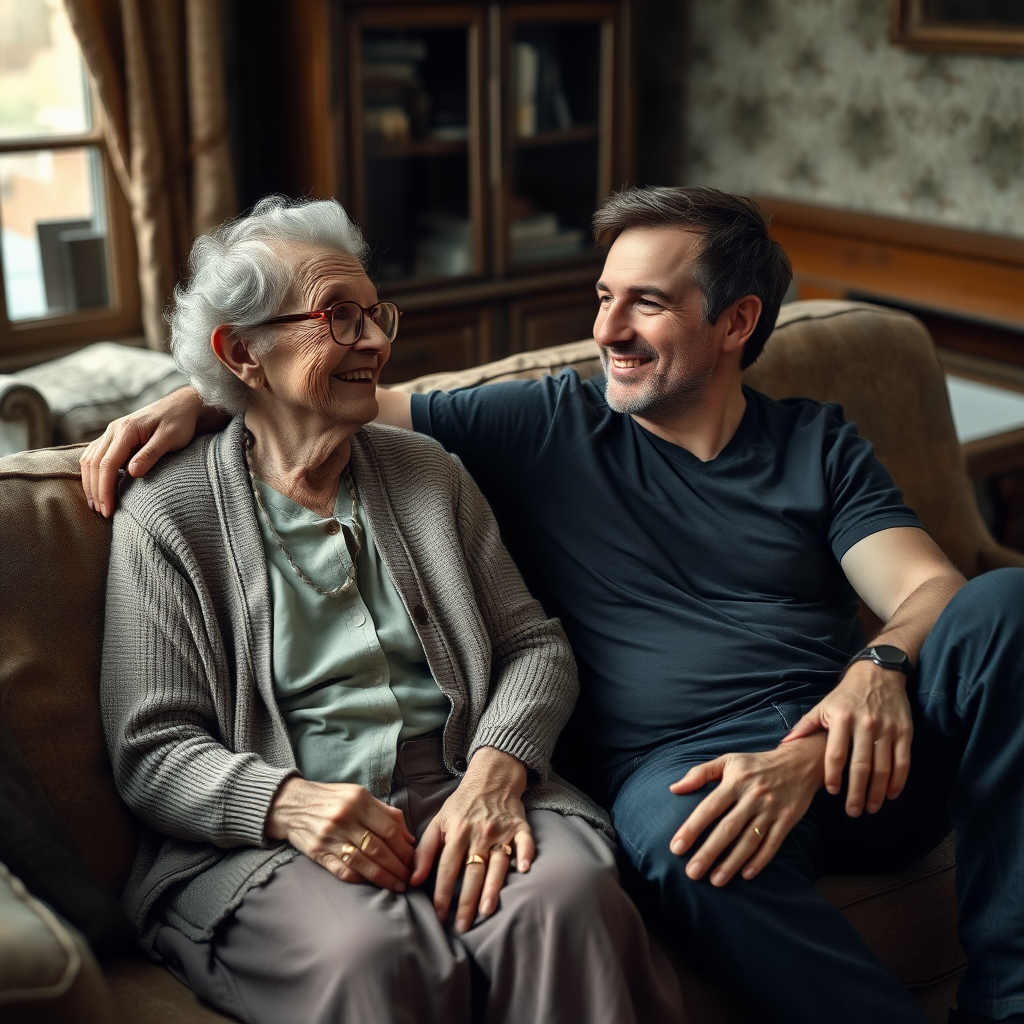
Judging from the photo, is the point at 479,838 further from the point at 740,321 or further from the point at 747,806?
the point at 740,321

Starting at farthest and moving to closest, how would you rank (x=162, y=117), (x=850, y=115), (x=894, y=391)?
(x=850, y=115) → (x=162, y=117) → (x=894, y=391)

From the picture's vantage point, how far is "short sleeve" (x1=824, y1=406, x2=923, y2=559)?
5.51 ft

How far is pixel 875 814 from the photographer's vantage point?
1.53 m

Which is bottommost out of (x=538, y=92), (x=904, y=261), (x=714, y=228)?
(x=904, y=261)

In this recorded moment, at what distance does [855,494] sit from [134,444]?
968 mm

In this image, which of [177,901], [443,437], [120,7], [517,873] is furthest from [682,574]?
[120,7]

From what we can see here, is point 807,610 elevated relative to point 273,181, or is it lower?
lower

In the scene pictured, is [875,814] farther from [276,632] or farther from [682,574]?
[276,632]

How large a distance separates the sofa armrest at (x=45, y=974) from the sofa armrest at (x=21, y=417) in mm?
1695

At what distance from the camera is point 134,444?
1.52m

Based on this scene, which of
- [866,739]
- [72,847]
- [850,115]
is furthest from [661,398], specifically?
[850,115]

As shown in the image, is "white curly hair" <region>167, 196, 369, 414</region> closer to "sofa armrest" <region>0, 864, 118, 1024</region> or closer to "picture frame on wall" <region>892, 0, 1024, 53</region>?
"sofa armrest" <region>0, 864, 118, 1024</region>

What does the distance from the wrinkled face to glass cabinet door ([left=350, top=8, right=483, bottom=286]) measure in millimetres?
2022

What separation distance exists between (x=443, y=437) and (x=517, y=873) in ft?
2.23
